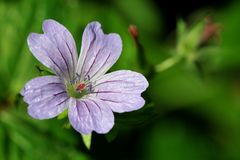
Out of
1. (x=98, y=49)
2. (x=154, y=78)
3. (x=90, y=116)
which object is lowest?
(x=90, y=116)

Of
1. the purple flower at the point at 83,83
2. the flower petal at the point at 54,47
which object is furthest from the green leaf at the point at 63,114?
the flower petal at the point at 54,47

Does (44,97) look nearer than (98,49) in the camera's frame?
Yes

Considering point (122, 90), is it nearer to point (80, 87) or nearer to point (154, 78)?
point (80, 87)

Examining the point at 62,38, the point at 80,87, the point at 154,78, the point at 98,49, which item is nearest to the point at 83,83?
the point at 80,87

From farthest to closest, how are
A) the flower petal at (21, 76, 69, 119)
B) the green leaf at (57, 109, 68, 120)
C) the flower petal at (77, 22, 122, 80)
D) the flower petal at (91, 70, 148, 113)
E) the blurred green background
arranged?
the blurred green background, the flower petal at (77, 22, 122, 80), the green leaf at (57, 109, 68, 120), the flower petal at (91, 70, 148, 113), the flower petal at (21, 76, 69, 119)

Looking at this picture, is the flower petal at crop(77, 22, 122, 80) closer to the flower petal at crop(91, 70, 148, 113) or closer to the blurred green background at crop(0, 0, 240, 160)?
the flower petal at crop(91, 70, 148, 113)

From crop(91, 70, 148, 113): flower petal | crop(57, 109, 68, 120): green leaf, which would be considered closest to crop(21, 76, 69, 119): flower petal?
→ crop(57, 109, 68, 120): green leaf

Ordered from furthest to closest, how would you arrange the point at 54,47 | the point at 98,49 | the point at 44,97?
the point at 98,49, the point at 54,47, the point at 44,97
